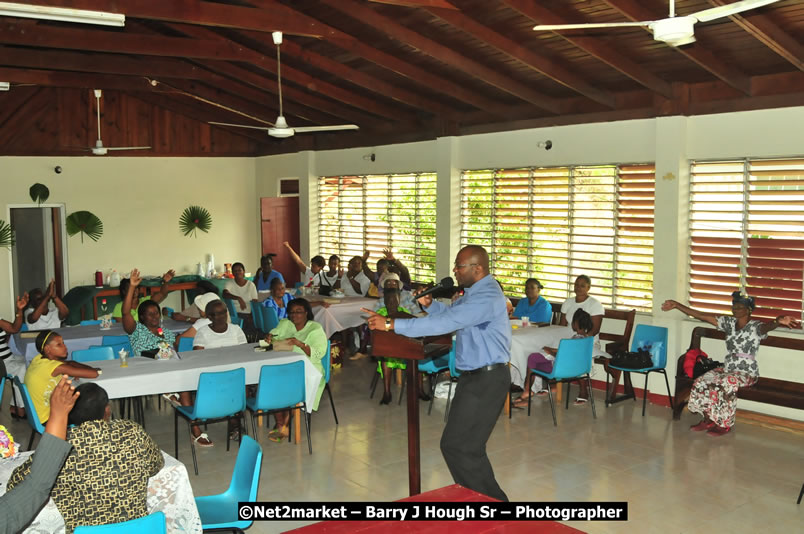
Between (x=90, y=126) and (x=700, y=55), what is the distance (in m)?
10.9

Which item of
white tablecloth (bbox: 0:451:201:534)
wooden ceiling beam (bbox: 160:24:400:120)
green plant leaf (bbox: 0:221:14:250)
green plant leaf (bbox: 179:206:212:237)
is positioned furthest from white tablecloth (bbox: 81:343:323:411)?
green plant leaf (bbox: 179:206:212:237)

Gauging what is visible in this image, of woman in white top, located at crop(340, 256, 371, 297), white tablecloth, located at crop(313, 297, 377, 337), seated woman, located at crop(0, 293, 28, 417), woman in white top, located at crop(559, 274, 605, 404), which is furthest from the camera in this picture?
woman in white top, located at crop(340, 256, 371, 297)

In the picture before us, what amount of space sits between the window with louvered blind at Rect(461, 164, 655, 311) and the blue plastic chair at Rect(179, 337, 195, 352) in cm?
479

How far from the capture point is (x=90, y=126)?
14141 millimetres

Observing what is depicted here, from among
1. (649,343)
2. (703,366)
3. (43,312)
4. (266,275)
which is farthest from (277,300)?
(703,366)

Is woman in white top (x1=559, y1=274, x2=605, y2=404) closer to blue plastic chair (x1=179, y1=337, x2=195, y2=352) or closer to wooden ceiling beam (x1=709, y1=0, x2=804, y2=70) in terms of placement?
wooden ceiling beam (x1=709, y1=0, x2=804, y2=70)

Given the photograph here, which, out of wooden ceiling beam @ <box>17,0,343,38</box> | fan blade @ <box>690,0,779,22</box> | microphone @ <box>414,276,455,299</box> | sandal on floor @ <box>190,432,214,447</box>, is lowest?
sandal on floor @ <box>190,432,214,447</box>

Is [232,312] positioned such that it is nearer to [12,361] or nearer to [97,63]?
[12,361]

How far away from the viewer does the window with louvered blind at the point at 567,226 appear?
932cm

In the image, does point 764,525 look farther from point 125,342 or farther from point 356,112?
point 356,112

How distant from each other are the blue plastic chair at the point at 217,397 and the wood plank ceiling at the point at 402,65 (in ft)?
12.0

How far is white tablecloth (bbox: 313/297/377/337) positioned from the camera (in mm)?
10570

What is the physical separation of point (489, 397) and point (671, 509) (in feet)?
6.26

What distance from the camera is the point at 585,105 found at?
969 centimetres
